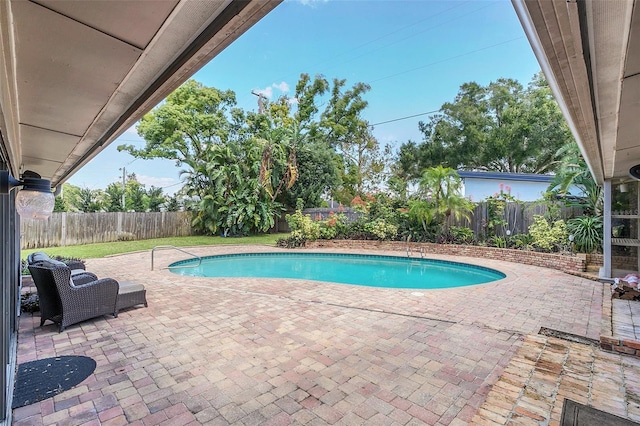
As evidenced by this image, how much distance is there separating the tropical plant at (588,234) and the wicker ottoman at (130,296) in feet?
35.9

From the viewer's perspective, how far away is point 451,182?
40.4 ft

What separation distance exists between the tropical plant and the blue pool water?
2502 mm

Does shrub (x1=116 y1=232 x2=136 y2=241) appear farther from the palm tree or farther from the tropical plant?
the tropical plant

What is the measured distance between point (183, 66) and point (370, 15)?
2015cm

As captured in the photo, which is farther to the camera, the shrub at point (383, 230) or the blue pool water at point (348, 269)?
the shrub at point (383, 230)

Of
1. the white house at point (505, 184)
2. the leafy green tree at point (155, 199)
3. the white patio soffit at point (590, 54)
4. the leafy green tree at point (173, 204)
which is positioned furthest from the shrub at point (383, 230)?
the leafy green tree at point (155, 199)

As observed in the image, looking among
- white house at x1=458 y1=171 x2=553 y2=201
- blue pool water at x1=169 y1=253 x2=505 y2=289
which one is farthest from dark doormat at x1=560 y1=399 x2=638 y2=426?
white house at x1=458 y1=171 x2=553 y2=201

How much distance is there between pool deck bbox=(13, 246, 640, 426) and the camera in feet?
8.64

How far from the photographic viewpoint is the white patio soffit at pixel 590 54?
1.21 metres

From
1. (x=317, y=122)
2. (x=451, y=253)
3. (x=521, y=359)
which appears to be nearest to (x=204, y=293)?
(x=521, y=359)

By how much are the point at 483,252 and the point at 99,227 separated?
1615 centimetres

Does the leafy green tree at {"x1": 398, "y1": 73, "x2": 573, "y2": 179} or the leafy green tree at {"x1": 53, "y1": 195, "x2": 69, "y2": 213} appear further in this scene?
the leafy green tree at {"x1": 398, "y1": 73, "x2": 573, "y2": 179}

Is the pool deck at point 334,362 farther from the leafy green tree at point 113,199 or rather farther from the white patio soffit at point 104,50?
the leafy green tree at point 113,199

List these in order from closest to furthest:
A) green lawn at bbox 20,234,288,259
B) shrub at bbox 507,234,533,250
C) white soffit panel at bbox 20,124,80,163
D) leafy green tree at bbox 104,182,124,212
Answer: white soffit panel at bbox 20,124,80,163
shrub at bbox 507,234,533,250
green lawn at bbox 20,234,288,259
leafy green tree at bbox 104,182,124,212
